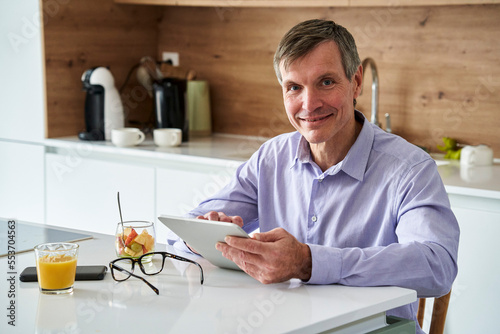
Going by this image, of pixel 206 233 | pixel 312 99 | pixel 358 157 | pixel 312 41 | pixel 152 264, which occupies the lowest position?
pixel 152 264

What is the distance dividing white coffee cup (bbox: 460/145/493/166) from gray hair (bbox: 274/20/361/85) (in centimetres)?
118

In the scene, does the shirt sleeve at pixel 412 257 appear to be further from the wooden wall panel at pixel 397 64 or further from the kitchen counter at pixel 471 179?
the wooden wall panel at pixel 397 64

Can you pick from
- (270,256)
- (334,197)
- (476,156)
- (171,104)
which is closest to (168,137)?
(171,104)

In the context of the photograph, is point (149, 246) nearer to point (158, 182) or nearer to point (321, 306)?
point (321, 306)

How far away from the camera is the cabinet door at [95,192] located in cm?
310

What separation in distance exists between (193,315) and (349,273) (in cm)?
35

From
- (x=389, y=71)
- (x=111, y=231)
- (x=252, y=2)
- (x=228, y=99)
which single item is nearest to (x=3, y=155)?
(x=111, y=231)

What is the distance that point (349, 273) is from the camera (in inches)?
55.3

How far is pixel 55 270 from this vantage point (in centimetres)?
134

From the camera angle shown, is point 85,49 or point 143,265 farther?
point 85,49

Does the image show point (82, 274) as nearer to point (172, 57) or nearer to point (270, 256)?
point (270, 256)

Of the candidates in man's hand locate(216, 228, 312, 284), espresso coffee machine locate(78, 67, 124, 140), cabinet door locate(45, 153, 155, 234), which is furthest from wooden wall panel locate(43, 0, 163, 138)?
man's hand locate(216, 228, 312, 284)

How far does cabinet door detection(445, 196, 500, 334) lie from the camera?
2236 millimetres

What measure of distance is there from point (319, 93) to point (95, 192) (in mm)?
1853
